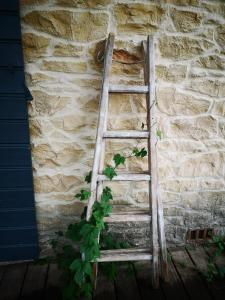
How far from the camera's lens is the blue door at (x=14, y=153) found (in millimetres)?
1810

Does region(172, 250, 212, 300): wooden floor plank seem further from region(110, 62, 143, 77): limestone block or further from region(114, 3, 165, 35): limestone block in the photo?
region(114, 3, 165, 35): limestone block

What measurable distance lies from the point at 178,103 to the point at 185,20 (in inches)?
25.0

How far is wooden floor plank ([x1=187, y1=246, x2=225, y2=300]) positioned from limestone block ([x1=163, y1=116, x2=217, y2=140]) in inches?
44.9

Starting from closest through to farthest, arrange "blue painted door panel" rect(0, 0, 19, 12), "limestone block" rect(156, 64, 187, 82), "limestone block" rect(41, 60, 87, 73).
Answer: "blue painted door panel" rect(0, 0, 19, 12) → "limestone block" rect(41, 60, 87, 73) → "limestone block" rect(156, 64, 187, 82)

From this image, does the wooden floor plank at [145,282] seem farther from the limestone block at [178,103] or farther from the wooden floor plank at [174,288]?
the limestone block at [178,103]

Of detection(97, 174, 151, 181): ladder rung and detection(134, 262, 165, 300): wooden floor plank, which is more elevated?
detection(97, 174, 151, 181): ladder rung

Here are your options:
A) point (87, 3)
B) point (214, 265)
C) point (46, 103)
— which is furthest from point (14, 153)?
point (214, 265)

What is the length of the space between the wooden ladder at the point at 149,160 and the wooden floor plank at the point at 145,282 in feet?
0.19

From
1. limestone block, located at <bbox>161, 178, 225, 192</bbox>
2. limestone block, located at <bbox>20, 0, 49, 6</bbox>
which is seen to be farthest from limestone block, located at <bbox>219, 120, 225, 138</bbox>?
limestone block, located at <bbox>20, 0, 49, 6</bbox>

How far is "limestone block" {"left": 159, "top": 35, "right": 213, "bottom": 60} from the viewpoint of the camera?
1.99 metres

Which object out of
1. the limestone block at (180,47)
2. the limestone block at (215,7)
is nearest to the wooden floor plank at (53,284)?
the limestone block at (180,47)

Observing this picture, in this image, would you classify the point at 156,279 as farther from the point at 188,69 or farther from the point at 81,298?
the point at 188,69

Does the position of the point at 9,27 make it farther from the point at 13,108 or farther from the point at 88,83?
the point at 88,83

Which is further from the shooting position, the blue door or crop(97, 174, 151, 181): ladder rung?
crop(97, 174, 151, 181): ladder rung
